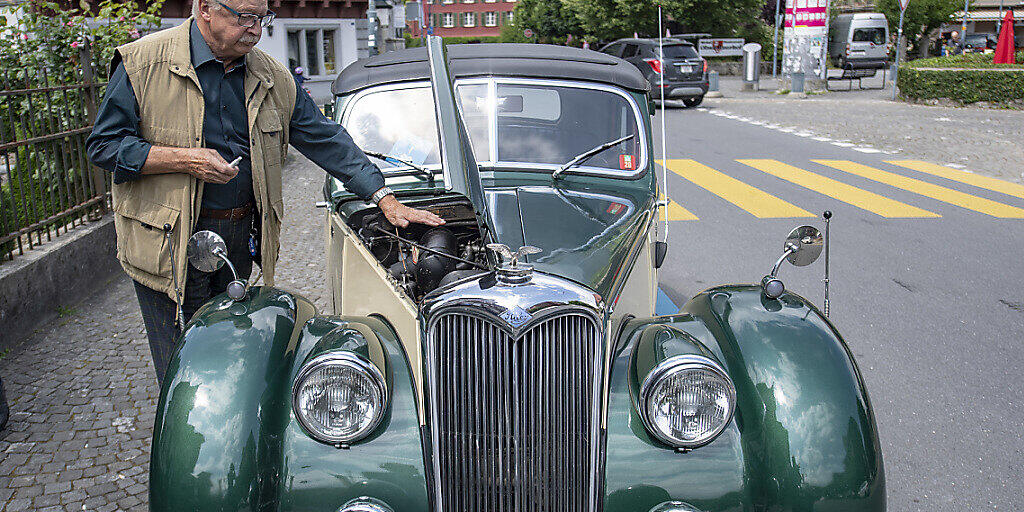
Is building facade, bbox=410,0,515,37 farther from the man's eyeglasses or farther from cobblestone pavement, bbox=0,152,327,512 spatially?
the man's eyeglasses

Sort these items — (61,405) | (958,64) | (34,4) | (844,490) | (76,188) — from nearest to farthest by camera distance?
1. (844,490)
2. (61,405)
3. (76,188)
4. (34,4)
5. (958,64)

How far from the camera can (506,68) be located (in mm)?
4711

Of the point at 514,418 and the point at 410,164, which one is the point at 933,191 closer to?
the point at 410,164

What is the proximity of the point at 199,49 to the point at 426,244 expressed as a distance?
115 centimetres

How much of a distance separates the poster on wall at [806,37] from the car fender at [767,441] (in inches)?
950

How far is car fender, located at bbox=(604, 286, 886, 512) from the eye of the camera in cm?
250

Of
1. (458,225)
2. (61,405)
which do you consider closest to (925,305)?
(458,225)

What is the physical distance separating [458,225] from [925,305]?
4063 millimetres

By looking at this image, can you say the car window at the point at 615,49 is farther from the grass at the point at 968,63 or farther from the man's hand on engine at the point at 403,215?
the man's hand on engine at the point at 403,215

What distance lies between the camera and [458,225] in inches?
145

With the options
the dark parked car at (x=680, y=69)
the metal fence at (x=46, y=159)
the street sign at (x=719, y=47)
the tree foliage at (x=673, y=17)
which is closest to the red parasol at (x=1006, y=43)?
the dark parked car at (x=680, y=69)

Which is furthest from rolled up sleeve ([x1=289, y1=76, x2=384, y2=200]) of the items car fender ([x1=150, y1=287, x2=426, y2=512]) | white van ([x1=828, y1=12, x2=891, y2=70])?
white van ([x1=828, y1=12, x2=891, y2=70])

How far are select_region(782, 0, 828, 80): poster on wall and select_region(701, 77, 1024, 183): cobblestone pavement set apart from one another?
47.5 inches

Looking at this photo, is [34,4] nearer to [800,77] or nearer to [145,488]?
[145,488]
